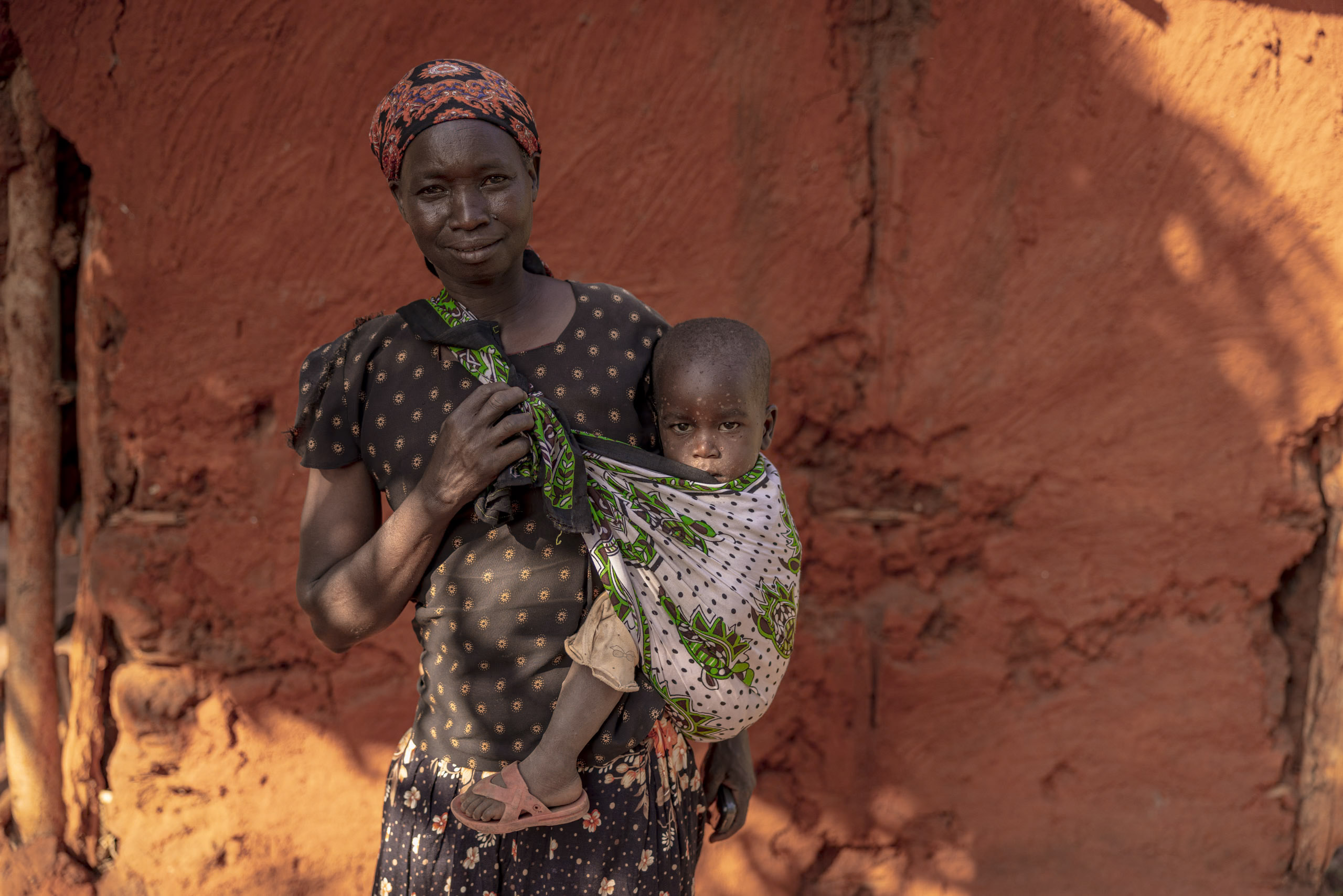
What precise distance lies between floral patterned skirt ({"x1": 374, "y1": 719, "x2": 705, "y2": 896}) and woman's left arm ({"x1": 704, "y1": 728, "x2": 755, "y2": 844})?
0.27 m

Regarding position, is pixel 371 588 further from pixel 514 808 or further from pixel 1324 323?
pixel 1324 323

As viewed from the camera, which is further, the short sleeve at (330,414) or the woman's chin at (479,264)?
the short sleeve at (330,414)

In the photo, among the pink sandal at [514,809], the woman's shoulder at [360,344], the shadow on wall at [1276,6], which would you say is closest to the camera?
the pink sandal at [514,809]

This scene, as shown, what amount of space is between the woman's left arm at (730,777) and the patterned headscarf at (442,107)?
4.05ft

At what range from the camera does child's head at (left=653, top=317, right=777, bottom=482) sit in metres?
1.70

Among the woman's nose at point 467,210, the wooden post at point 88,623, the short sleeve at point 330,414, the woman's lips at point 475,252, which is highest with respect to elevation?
the woman's nose at point 467,210

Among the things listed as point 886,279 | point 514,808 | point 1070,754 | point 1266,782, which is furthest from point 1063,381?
point 514,808

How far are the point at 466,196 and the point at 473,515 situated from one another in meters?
0.52

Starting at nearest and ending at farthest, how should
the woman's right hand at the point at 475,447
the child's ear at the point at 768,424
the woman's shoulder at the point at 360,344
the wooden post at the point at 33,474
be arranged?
the woman's right hand at the point at 475,447 < the woman's shoulder at the point at 360,344 < the child's ear at the point at 768,424 < the wooden post at the point at 33,474

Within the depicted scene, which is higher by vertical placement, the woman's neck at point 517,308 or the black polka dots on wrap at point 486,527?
the woman's neck at point 517,308

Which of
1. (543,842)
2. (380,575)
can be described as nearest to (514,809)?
(543,842)

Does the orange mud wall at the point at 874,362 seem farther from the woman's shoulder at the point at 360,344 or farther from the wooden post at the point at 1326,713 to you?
the woman's shoulder at the point at 360,344

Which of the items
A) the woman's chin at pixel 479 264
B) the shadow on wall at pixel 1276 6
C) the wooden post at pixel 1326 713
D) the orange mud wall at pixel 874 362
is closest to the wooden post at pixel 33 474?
the orange mud wall at pixel 874 362

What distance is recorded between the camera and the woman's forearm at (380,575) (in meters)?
1.58
